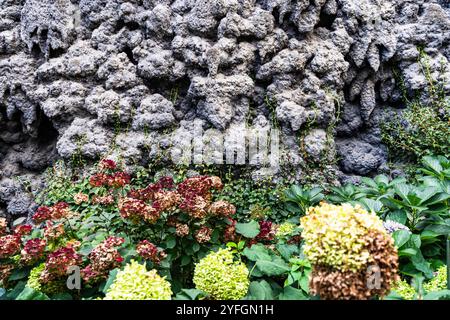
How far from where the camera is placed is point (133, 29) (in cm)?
433

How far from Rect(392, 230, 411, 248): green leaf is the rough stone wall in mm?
1503

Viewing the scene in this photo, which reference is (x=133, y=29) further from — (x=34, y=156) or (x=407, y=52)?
(x=407, y=52)

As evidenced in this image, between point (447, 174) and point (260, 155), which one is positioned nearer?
point (447, 174)

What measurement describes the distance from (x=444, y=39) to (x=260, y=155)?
2.87 meters

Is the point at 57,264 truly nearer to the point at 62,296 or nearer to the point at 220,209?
the point at 62,296

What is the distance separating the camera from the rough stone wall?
13.2 ft

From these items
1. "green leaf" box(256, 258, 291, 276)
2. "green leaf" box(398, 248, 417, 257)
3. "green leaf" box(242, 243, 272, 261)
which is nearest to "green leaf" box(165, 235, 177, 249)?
"green leaf" box(242, 243, 272, 261)

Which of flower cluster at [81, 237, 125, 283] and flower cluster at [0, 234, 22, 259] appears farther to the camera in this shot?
flower cluster at [0, 234, 22, 259]

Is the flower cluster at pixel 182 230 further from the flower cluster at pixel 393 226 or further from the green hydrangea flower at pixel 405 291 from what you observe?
the flower cluster at pixel 393 226

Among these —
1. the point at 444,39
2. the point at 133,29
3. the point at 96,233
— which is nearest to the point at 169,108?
the point at 133,29

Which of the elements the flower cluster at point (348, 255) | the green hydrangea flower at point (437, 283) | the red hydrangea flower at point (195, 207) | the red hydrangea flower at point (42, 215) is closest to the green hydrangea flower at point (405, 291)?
the green hydrangea flower at point (437, 283)

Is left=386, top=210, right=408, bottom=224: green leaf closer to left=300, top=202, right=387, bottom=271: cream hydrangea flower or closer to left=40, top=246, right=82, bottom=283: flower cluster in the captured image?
left=300, top=202, right=387, bottom=271: cream hydrangea flower

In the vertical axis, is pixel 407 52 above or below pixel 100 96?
above

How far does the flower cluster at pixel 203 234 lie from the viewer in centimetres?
257
